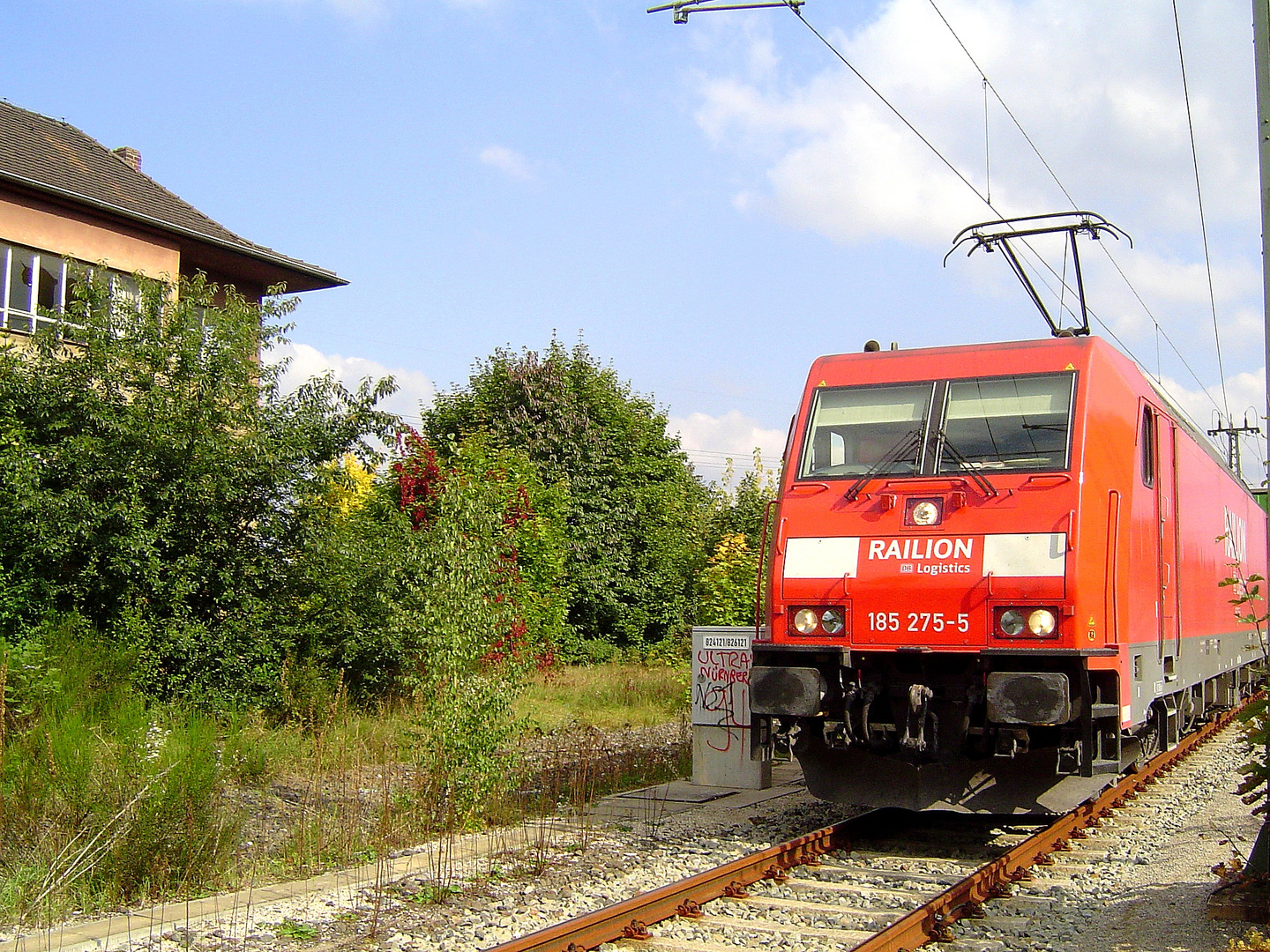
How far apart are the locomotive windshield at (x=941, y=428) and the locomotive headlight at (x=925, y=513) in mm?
340

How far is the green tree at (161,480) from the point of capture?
13.2 meters

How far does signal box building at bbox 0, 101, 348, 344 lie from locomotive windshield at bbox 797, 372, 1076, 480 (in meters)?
12.0

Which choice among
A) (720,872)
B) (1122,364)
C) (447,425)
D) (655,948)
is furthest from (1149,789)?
(447,425)

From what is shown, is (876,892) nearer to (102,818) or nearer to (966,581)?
(966,581)

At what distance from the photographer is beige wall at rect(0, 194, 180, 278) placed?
19484 mm

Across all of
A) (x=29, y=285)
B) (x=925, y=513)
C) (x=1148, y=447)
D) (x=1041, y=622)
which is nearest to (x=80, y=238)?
(x=29, y=285)

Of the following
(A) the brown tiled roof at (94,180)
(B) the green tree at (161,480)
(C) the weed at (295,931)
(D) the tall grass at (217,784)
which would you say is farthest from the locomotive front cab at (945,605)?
(A) the brown tiled roof at (94,180)

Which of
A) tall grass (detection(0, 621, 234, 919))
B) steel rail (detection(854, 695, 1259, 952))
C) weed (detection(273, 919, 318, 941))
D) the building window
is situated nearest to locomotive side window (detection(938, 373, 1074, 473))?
steel rail (detection(854, 695, 1259, 952))

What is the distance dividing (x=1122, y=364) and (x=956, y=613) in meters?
2.98

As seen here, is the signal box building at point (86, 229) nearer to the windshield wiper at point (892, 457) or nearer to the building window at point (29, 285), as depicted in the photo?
the building window at point (29, 285)

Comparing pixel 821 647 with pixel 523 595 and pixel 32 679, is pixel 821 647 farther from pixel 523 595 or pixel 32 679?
pixel 523 595

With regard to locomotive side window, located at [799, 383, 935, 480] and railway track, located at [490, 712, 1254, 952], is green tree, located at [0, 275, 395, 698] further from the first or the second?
railway track, located at [490, 712, 1254, 952]

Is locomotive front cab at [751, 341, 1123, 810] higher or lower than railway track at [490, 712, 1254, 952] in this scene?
higher

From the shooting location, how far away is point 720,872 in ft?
→ 24.0
